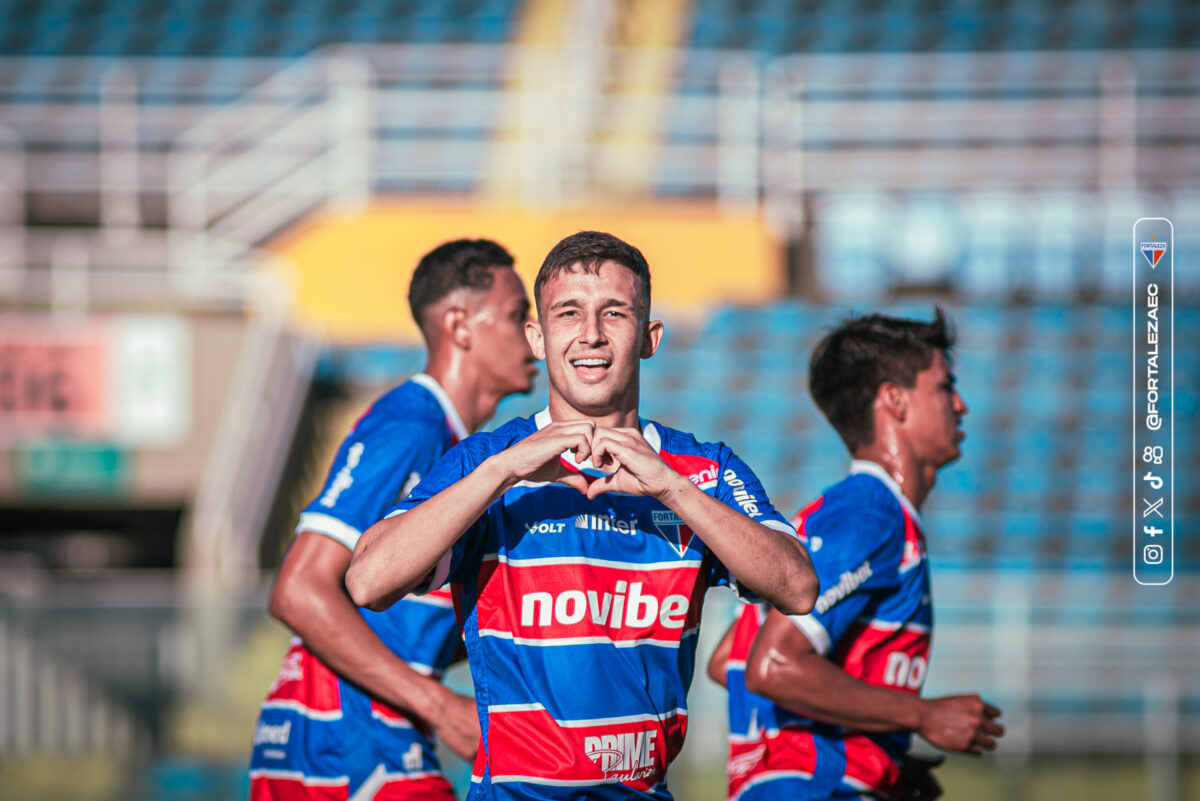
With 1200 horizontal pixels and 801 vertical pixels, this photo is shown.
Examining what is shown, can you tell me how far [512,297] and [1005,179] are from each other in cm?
1027

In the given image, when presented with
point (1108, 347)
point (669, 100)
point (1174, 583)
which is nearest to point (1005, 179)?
point (1108, 347)

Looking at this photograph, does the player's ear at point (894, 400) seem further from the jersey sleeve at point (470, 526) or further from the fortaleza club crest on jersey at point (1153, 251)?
the fortaleza club crest on jersey at point (1153, 251)

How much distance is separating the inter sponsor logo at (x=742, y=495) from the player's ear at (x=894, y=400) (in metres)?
1.14

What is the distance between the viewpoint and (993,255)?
12.8 meters

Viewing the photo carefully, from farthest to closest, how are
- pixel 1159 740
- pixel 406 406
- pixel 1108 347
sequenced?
pixel 1108 347
pixel 1159 740
pixel 406 406

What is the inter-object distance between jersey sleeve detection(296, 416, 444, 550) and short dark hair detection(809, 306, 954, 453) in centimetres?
113

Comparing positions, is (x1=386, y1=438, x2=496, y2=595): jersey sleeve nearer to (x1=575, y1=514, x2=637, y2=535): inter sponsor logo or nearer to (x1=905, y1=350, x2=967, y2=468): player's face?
(x1=575, y1=514, x2=637, y2=535): inter sponsor logo

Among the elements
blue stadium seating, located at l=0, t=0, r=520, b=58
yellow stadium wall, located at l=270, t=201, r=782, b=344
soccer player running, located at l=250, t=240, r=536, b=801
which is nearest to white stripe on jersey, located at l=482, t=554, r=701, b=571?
soccer player running, located at l=250, t=240, r=536, b=801

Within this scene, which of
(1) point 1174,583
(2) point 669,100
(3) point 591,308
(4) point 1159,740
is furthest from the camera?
(2) point 669,100

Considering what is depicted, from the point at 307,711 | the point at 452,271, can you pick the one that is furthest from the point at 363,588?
the point at 452,271

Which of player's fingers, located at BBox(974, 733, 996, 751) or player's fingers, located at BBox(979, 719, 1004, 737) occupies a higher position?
player's fingers, located at BBox(979, 719, 1004, 737)

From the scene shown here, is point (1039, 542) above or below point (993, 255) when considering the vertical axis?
below

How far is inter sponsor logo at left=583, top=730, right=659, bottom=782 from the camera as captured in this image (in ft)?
8.39

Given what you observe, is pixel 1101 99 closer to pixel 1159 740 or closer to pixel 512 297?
pixel 1159 740
